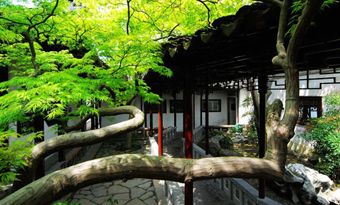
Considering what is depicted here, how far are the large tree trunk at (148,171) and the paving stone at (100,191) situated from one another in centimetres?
559

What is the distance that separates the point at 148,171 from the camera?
4.32 ft

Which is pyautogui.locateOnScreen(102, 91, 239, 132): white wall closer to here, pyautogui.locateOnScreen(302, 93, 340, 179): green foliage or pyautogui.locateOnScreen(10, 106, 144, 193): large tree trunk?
pyautogui.locateOnScreen(302, 93, 340, 179): green foliage

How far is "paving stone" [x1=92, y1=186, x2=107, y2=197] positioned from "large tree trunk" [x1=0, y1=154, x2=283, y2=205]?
18.4 feet

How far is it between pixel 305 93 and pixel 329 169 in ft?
14.4

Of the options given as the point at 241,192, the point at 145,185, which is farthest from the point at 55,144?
the point at 145,185

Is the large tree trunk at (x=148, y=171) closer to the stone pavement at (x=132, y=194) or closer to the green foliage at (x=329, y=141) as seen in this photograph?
the stone pavement at (x=132, y=194)

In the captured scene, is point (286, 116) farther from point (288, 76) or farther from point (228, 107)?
point (228, 107)

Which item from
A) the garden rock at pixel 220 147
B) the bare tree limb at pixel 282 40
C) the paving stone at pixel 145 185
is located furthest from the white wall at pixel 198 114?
the bare tree limb at pixel 282 40

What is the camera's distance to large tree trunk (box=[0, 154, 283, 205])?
1.22 m

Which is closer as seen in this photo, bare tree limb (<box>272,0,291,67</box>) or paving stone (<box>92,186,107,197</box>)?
bare tree limb (<box>272,0,291,67</box>)

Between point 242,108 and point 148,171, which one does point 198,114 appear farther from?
point 148,171

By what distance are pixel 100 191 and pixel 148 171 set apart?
600 centimetres

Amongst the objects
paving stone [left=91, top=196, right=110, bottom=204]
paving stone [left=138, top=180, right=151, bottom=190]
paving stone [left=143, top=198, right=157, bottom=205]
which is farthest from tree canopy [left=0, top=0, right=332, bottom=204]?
paving stone [left=138, top=180, right=151, bottom=190]

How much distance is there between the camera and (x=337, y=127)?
22.8 ft
